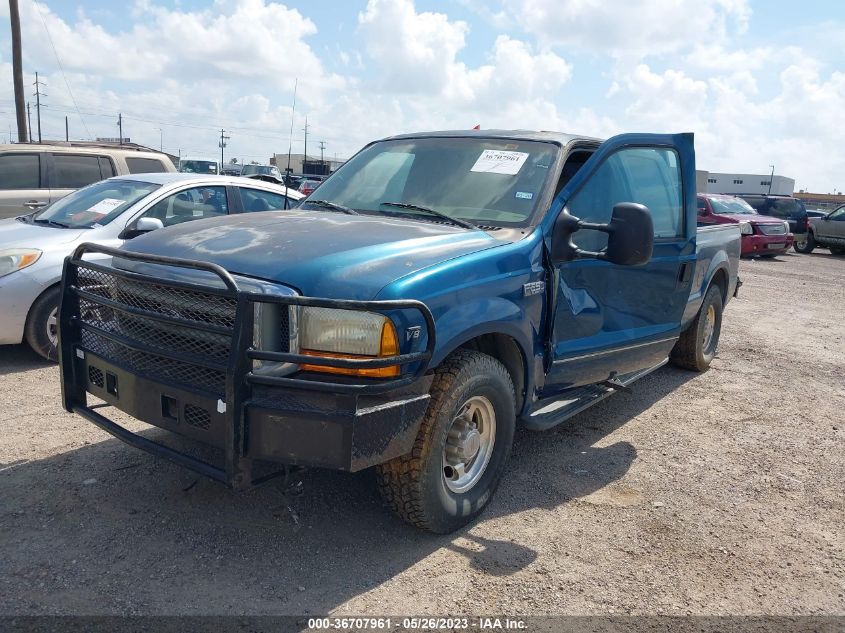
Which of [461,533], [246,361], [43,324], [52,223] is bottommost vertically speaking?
[461,533]

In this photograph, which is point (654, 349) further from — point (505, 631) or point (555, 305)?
point (505, 631)

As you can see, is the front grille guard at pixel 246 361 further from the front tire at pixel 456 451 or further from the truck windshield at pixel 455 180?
the truck windshield at pixel 455 180

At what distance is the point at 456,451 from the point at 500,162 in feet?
5.77

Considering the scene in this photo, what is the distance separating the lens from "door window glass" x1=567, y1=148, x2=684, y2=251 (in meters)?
4.28

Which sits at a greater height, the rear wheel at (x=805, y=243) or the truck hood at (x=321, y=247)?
the truck hood at (x=321, y=247)

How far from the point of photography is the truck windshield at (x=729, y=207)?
61.4 ft

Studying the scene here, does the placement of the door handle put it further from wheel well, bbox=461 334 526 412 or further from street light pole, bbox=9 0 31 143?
street light pole, bbox=9 0 31 143

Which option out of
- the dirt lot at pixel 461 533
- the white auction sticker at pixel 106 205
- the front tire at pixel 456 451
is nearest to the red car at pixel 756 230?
the dirt lot at pixel 461 533

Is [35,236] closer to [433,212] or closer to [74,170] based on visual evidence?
[433,212]

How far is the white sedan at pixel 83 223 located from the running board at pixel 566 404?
7.38ft

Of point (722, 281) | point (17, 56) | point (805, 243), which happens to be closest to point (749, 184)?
point (805, 243)

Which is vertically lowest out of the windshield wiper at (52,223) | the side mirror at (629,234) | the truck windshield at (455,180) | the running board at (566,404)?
the running board at (566,404)

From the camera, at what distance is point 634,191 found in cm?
479

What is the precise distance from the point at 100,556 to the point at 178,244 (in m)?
1.44
